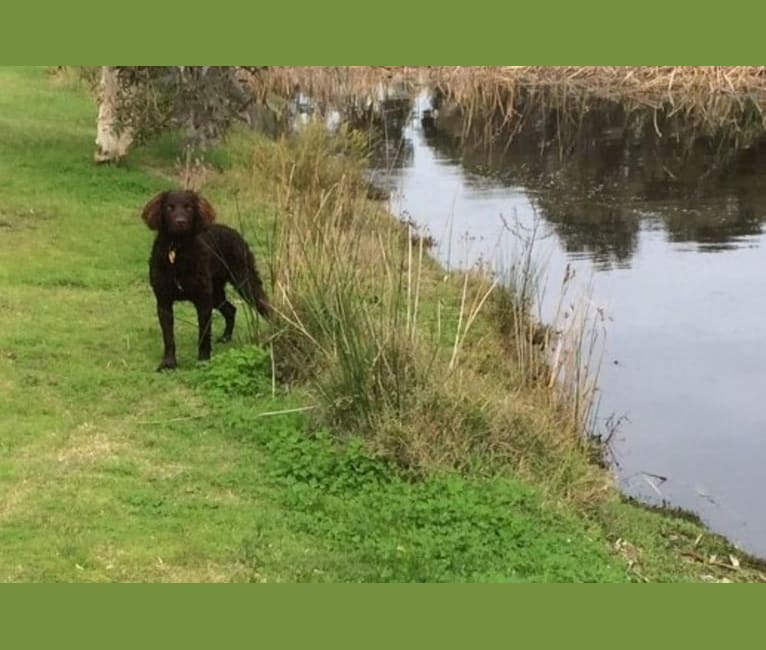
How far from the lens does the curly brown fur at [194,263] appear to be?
851cm

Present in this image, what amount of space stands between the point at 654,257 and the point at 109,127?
7979mm

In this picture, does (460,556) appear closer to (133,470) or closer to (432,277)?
(133,470)

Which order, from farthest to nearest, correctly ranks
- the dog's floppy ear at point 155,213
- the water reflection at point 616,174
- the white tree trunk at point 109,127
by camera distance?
the water reflection at point 616,174, the white tree trunk at point 109,127, the dog's floppy ear at point 155,213

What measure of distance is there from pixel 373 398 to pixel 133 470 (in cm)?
160

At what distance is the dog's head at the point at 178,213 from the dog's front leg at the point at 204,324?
2.06 feet

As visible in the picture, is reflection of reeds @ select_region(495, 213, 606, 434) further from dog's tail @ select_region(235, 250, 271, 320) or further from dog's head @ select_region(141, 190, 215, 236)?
dog's head @ select_region(141, 190, 215, 236)

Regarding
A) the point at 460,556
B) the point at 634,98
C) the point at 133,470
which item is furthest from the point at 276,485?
the point at 634,98

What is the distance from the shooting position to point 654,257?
52.5 feet

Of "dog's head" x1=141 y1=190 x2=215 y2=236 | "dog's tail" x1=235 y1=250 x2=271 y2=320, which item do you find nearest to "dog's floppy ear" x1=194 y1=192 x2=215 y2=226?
"dog's head" x1=141 y1=190 x2=215 y2=236

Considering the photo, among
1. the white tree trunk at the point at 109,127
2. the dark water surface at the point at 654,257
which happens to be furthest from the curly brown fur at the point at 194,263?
the white tree trunk at the point at 109,127

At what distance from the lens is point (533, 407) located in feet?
27.7

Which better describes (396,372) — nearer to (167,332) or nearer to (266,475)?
(266,475)

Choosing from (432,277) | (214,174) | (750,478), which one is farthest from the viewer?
(214,174)

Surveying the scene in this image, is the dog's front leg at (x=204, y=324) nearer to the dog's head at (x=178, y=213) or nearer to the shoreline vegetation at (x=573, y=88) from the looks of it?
the dog's head at (x=178, y=213)
